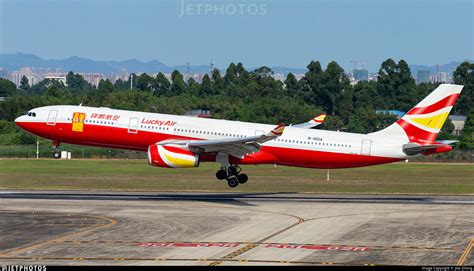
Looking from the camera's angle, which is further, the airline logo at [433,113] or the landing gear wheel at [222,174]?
the landing gear wheel at [222,174]

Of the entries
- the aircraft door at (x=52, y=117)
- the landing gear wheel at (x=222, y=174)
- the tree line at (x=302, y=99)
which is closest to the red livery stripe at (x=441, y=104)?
the landing gear wheel at (x=222, y=174)

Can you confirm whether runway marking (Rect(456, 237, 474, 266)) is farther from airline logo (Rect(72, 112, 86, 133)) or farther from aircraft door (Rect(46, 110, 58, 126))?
aircraft door (Rect(46, 110, 58, 126))

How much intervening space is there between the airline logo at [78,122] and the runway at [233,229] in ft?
15.9

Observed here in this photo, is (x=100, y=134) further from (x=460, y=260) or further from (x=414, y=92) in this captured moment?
(x=414, y=92)

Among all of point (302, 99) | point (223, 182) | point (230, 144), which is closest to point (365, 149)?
point (230, 144)

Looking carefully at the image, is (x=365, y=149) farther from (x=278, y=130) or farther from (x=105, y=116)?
(x=105, y=116)

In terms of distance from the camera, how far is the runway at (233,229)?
126ft

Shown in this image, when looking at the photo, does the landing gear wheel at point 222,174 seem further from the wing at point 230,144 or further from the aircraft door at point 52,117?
the aircraft door at point 52,117

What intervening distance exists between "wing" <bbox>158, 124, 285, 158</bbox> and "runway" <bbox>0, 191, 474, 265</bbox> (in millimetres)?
3484

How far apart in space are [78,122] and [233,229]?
68.7 ft

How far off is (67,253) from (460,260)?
17.2 m

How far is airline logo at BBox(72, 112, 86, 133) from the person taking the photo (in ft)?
208

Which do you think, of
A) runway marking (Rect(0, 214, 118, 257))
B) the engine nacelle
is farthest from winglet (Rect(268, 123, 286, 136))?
runway marking (Rect(0, 214, 118, 257))

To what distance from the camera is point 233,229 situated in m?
47.0
